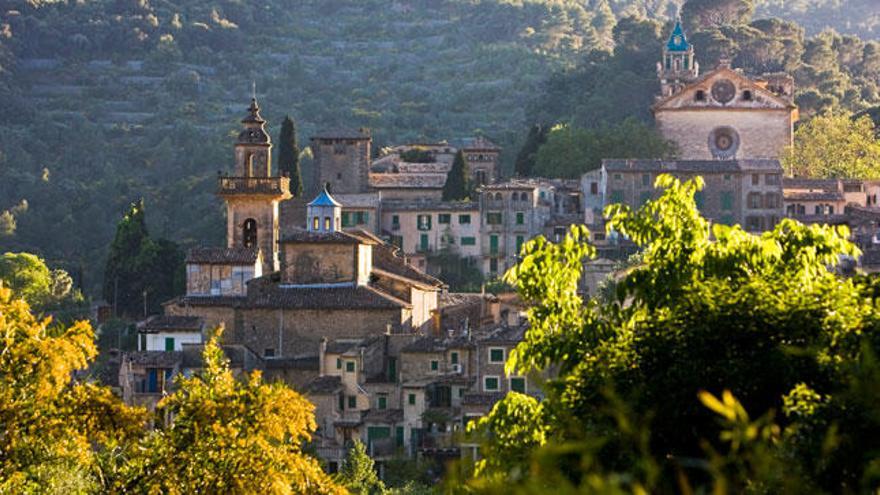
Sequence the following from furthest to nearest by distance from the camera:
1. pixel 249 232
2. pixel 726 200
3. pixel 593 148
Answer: pixel 593 148 < pixel 726 200 < pixel 249 232

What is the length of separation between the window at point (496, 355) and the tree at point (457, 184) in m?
26.1

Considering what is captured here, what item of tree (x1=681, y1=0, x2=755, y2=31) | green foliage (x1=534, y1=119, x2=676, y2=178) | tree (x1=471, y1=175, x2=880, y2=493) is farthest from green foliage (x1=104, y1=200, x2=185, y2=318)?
tree (x1=471, y1=175, x2=880, y2=493)

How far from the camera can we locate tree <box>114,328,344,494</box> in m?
28.1

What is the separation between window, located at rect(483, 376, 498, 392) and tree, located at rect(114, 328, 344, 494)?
3684 centimetres

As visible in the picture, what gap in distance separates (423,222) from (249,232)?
1071cm

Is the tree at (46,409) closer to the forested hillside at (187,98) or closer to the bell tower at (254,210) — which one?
the bell tower at (254,210)

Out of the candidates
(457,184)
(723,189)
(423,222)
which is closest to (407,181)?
(457,184)

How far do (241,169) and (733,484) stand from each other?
63.7 metres

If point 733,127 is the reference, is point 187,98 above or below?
above

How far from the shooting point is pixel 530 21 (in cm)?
19675

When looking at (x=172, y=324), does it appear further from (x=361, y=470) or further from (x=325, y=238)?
(x=361, y=470)

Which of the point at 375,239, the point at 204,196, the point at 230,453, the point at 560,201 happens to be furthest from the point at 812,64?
the point at 230,453

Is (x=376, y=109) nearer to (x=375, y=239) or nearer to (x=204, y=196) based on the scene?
(x=204, y=196)

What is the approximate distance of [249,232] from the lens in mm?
79938
